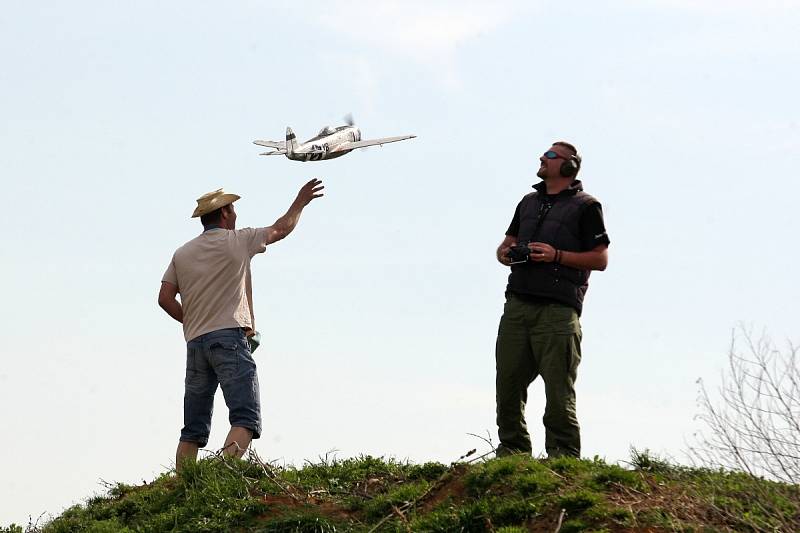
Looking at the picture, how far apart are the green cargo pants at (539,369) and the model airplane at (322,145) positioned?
8243mm

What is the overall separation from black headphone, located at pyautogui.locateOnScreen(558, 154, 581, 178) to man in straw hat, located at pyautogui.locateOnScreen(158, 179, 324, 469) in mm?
1889

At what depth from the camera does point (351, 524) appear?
7.66 metres

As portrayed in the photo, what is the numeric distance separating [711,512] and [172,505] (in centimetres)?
401

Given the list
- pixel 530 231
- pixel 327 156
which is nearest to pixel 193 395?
pixel 530 231

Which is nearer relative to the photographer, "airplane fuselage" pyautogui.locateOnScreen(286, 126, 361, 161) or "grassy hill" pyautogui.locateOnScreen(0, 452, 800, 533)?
"grassy hill" pyautogui.locateOnScreen(0, 452, 800, 533)

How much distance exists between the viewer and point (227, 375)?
868 centimetres

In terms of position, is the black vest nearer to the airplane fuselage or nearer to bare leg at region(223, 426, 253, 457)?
bare leg at region(223, 426, 253, 457)

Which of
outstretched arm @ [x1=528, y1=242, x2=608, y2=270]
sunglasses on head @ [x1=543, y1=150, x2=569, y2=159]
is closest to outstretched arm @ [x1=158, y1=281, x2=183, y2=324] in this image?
outstretched arm @ [x1=528, y1=242, x2=608, y2=270]

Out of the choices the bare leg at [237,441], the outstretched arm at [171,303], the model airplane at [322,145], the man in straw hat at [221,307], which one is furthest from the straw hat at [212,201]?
the model airplane at [322,145]

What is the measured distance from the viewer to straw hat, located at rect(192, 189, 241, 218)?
8.92 m

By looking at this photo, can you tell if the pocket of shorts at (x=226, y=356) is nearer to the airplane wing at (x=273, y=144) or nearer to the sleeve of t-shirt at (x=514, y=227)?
the sleeve of t-shirt at (x=514, y=227)

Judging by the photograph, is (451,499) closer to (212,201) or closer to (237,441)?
(237,441)

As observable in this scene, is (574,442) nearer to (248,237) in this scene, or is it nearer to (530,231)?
(530,231)

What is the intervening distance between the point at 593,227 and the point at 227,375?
9.71ft
